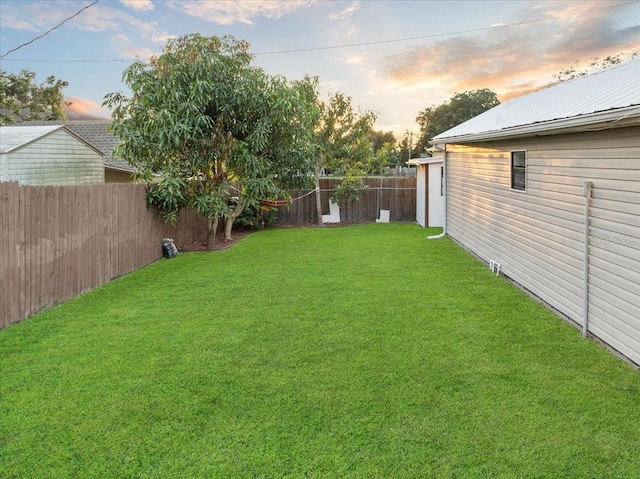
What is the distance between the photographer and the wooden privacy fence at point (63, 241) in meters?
5.35

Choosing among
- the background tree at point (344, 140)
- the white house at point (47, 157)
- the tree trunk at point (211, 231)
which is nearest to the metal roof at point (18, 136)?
the white house at point (47, 157)

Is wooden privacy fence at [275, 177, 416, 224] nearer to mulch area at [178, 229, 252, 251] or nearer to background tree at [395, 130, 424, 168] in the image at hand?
mulch area at [178, 229, 252, 251]

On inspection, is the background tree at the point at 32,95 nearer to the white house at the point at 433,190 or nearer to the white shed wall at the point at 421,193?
the white shed wall at the point at 421,193

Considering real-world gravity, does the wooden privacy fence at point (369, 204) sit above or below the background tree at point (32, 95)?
below

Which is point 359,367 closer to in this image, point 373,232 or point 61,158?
point 373,232

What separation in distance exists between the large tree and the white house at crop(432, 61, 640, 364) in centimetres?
504

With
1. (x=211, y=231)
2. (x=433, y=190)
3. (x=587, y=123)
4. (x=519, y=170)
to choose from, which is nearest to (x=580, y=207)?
(x=587, y=123)

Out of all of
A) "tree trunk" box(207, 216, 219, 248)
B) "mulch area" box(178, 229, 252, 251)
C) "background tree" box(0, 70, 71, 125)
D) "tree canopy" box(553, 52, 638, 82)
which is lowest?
"mulch area" box(178, 229, 252, 251)

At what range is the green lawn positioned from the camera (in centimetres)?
276

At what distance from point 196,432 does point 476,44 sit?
620 inches

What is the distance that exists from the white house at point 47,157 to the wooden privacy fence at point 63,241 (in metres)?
3.40

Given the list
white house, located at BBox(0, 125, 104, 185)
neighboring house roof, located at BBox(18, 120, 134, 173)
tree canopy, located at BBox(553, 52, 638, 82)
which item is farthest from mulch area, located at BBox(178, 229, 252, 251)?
tree canopy, located at BBox(553, 52, 638, 82)

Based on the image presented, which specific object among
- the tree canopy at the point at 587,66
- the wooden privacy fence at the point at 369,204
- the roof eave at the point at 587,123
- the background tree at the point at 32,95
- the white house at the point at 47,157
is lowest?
the wooden privacy fence at the point at 369,204

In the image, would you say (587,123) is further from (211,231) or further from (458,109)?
(458,109)
